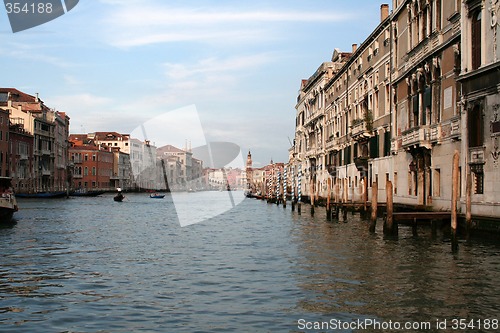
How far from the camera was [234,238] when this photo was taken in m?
22.3

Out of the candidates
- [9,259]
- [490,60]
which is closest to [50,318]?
[9,259]

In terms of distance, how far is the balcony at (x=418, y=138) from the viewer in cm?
2484

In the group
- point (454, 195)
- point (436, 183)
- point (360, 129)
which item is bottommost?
point (454, 195)

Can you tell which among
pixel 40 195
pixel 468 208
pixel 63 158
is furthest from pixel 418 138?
pixel 63 158

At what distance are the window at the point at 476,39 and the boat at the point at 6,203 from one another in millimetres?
21554

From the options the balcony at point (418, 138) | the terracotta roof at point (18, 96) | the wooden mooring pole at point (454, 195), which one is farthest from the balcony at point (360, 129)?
the terracotta roof at point (18, 96)

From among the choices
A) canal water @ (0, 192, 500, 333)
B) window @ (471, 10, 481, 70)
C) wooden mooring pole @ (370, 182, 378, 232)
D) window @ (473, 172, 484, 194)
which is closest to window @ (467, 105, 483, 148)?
window @ (473, 172, 484, 194)

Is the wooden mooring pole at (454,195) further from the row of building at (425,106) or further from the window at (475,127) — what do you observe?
the window at (475,127)

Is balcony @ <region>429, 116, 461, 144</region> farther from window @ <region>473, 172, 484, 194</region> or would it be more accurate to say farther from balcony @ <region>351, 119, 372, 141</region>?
balcony @ <region>351, 119, 372, 141</region>

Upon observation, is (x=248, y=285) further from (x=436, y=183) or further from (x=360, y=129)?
(x=360, y=129)

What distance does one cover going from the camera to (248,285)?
476 inches

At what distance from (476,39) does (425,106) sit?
21.2ft

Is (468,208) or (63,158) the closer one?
(468,208)

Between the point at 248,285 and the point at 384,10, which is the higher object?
the point at 384,10
